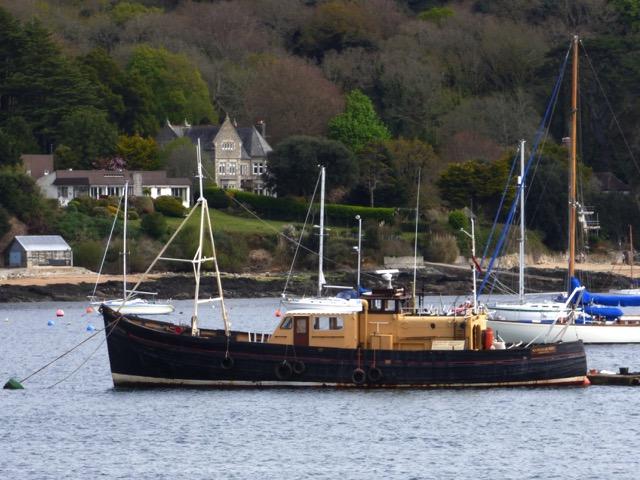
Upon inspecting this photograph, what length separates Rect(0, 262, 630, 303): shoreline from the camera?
98.6 meters

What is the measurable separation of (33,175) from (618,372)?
71829 millimetres

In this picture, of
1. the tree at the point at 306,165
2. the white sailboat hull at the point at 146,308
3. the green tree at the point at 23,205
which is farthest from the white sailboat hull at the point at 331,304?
the tree at the point at 306,165

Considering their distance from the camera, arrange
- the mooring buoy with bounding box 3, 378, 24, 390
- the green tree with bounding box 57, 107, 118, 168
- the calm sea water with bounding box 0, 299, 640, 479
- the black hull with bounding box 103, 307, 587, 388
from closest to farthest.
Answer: the calm sea water with bounding box 0, 299, 640, 479 → the black hull with bounding box 103, 307, 587, 388 → the mooring buoy with bounding box 3, 378, 24, 390 → the green tree with bounding box 57, 107, 118, 168

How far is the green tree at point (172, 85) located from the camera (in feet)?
449

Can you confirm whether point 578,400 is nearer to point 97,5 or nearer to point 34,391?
point 34,391

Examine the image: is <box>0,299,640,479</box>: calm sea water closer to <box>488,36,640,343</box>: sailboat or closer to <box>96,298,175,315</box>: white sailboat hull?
<box>488,36,640,343</box>: sailboat

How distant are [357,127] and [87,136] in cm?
2111

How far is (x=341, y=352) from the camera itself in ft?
157

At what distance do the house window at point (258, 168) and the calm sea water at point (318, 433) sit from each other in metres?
77.7

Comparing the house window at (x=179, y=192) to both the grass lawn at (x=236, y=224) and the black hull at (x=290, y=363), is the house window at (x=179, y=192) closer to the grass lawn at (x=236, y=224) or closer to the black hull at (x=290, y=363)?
the grass lawn at (x=236, y=224)

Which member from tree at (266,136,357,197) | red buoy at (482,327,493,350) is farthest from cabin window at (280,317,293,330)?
tree at (266,136,357,197)

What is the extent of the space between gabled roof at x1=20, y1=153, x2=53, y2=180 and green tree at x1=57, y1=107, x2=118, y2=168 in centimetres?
172

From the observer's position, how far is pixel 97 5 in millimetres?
171125

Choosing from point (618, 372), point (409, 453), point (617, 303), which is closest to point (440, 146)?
point (617, 303)
